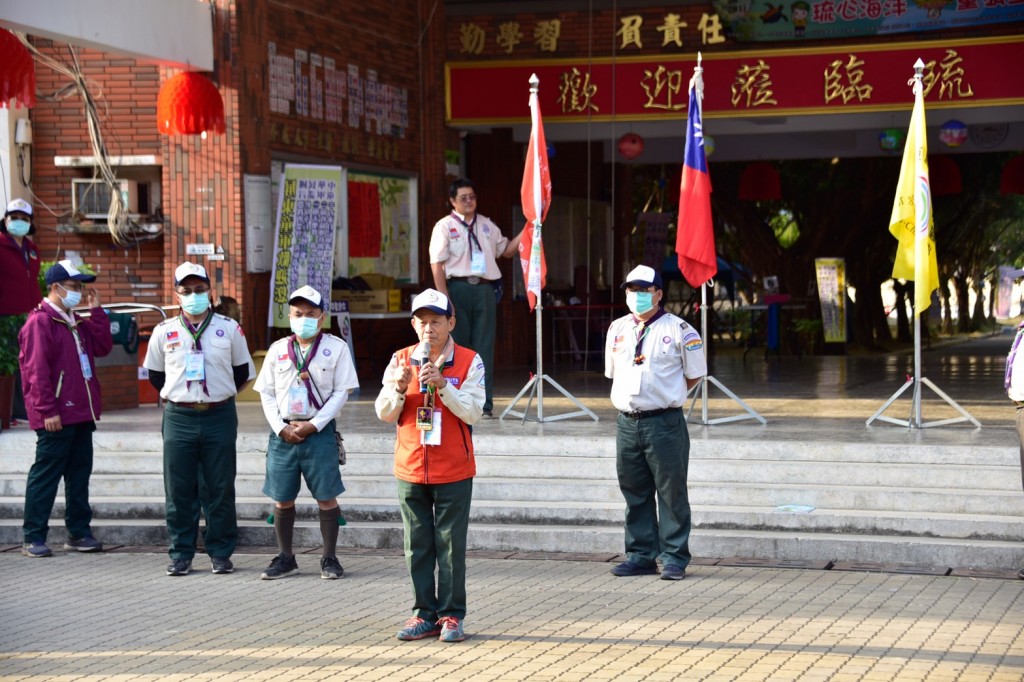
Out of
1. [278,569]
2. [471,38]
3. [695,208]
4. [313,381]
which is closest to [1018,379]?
[695,208]

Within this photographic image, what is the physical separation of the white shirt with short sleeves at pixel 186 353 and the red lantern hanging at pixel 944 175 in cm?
1490

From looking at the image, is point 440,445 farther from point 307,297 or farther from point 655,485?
point 655,485

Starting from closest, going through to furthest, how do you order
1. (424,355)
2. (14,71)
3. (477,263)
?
1. (424,355)
2. (477,263)
3. (14,71)

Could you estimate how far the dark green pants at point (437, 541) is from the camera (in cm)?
678

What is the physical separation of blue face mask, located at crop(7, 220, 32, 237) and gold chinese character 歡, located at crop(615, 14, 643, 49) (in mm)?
7433

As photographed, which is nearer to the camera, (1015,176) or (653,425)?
(653,425)

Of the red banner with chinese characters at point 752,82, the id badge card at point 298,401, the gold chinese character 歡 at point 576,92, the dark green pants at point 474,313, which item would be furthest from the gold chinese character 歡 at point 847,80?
the id badge card at point 298,401

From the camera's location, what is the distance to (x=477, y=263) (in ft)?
37.6

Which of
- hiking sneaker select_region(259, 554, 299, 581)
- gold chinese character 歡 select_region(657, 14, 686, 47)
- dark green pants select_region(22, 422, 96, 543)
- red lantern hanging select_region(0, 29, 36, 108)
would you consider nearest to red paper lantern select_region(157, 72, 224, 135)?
red lantern hanging select_region(0, 29, 36, 108)

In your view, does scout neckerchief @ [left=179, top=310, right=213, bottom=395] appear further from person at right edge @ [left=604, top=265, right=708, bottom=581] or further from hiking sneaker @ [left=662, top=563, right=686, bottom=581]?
hiking sneaker @ [left=662, top=563, right=686, bottom=581]

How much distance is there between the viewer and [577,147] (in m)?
21.6

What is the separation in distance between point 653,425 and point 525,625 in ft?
5.36

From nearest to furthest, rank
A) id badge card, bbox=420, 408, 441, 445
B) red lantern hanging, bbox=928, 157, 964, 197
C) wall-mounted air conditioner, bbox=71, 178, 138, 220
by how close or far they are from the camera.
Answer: id badge card, bbox=420, 408, 441, 445
wall-mounted air conditioner, bbox=71, 178, 138, 220
red lantern hanging, bbox=928, 157, 964, 197

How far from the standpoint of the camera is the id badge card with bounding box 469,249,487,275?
11.5m
